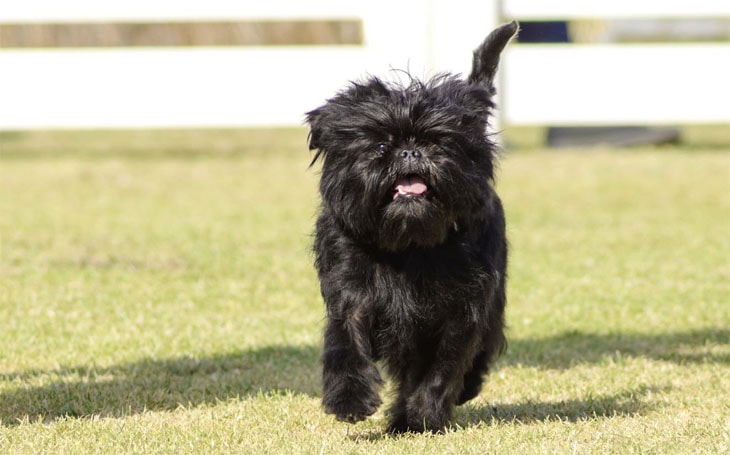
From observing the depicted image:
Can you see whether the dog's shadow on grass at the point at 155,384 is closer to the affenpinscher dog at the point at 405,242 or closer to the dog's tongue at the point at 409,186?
the affenpinscher dog at the point at 405,242

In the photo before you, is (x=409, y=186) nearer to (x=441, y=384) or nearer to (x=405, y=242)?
(x=405, y=242)

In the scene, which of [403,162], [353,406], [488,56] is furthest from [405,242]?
[488,56]

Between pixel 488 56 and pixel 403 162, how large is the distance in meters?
1.13

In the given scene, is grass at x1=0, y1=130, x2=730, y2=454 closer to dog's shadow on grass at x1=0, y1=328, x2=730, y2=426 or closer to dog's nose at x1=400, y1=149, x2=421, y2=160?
dog's shadow on grass at x1=0, y1=328, x2=730, y2=426

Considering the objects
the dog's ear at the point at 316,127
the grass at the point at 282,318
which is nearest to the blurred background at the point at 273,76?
the grass at the point at 282,318

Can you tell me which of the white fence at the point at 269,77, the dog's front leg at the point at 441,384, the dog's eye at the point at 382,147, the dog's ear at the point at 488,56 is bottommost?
the white fence at the point at 269,77

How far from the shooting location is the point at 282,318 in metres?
7.91

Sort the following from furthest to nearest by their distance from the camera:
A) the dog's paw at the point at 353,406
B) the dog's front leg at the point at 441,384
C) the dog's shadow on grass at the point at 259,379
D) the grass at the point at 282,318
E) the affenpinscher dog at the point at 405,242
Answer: the dog's shadow on grass at the point at 259,379, the grass at the point at 282,318, the dog's front leg at the point at 441,384, the affenpinscher dog at the point at 405,242, the dog's paw at the point at 353,406

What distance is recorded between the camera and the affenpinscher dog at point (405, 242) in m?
4.58

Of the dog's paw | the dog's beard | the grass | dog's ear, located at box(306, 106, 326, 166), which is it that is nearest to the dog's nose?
the dog's beard

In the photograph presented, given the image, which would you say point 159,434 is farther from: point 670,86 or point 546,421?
point 670,86

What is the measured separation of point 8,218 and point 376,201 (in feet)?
29.4

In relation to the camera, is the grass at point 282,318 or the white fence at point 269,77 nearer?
the grass at point 282,318

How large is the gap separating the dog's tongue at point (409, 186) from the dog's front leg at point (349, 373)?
1.80 ft
